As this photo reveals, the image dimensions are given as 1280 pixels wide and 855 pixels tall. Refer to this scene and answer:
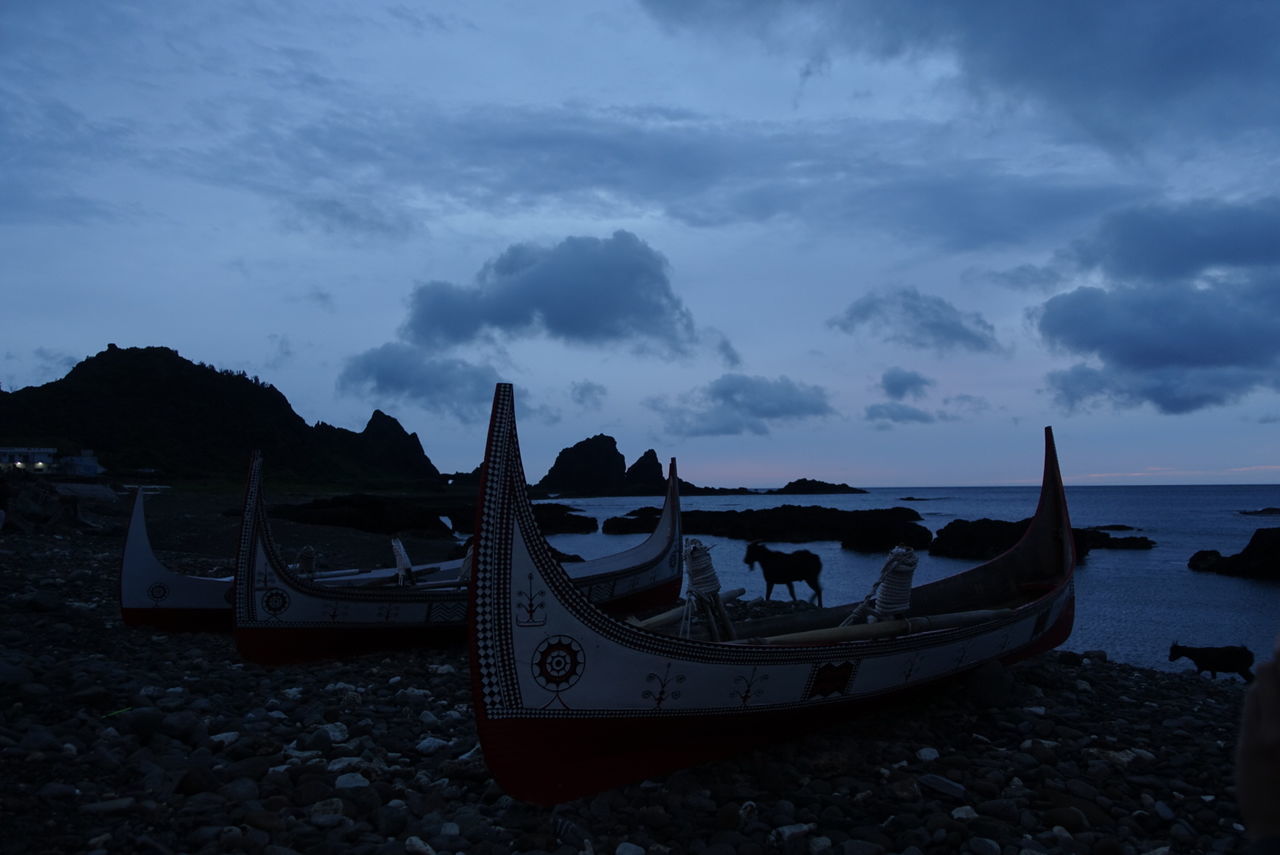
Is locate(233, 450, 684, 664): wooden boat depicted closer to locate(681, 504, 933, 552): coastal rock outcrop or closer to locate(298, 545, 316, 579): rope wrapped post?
locate(298, 545, 316, 579): rope wrapped post

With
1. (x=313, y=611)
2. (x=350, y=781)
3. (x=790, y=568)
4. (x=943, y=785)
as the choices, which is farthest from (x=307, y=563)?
(x=790, y=568)

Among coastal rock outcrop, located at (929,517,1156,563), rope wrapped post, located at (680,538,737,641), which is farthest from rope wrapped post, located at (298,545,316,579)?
coastal rock outcrop, located at (929,517,1156,563)

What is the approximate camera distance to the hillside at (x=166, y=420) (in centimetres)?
10106

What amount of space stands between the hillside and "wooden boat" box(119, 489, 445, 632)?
7993 centimetres

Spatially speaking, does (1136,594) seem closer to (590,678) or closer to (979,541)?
(979,541)

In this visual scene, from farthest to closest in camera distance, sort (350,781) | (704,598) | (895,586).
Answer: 1. (895,586)
2. (704,598)
3. (350,781)

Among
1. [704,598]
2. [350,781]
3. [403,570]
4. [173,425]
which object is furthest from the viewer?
[173,425]

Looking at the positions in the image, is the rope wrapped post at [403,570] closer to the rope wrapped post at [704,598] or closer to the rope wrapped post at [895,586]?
the rope wrapped post at [704,598]

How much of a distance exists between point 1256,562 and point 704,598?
3960 cm

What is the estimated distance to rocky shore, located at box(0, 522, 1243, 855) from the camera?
19.6 feet

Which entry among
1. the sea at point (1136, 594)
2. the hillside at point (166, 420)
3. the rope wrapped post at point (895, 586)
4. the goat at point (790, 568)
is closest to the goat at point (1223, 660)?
the sea at point (1136, 594)

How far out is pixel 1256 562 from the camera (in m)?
36.4

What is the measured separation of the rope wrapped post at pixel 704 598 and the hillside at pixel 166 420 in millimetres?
89003

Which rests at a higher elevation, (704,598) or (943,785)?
(704,598)
